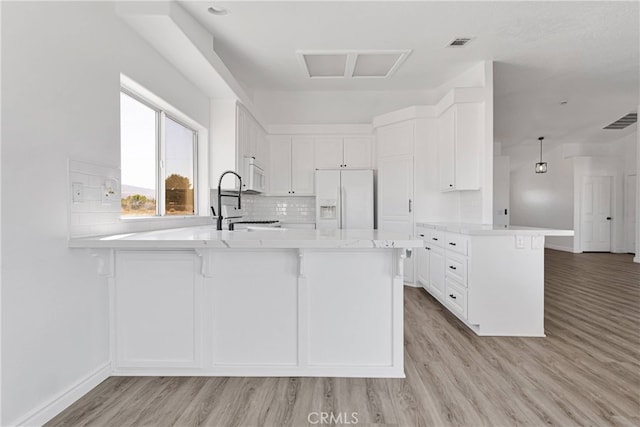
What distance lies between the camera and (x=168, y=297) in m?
2.07

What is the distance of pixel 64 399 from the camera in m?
1.76

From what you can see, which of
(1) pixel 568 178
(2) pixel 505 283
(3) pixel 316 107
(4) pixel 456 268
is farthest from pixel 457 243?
(1) pixel 568 178

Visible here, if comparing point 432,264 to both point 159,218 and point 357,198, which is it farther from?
point 159,218

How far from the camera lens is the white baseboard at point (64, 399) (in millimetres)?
1584

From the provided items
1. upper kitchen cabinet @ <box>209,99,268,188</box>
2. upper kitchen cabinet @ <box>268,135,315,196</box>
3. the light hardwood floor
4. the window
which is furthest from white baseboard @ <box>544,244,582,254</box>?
the window

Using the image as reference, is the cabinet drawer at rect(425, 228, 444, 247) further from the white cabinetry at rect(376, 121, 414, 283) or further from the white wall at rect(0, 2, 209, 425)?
the white wall at rect(0, 2, 209, 425)

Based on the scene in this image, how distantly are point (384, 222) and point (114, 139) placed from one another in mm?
3504

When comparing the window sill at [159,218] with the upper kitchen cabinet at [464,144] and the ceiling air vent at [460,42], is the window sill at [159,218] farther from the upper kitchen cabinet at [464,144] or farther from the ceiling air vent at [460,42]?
the ceiling air vent at [460,42]

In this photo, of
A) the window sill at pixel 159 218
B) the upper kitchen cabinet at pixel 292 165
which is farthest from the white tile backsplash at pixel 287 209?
the window sill at pixel 159 218

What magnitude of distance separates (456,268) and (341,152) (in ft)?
8.88

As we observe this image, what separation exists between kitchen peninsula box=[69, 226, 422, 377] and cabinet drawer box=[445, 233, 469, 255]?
1.22 metres

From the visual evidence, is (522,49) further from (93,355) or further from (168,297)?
(93,355)

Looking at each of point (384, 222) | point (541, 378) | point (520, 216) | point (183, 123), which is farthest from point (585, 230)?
point (183, 123)

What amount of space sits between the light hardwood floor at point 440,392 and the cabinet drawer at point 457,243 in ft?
2.50
